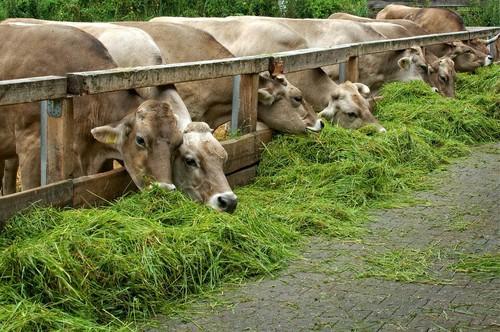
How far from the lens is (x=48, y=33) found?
7551mm

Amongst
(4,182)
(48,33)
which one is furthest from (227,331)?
(4,182)

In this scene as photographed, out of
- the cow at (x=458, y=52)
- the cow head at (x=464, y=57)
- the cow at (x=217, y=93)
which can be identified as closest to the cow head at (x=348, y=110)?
the cow at (x=217, y=93)

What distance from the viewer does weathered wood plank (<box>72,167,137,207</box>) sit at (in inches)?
245

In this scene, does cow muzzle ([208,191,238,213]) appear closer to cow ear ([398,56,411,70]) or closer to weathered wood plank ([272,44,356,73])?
weathered wood plank ([272,44,356,73])

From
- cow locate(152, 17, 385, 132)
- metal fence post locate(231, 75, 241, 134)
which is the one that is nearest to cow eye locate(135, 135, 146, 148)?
metal fence post locate(231, 75, 241, 134)

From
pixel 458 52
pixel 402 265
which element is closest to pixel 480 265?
pixel 402 265

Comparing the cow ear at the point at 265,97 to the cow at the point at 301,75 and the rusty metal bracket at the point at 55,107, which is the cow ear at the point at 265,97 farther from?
the rusty metal bracket at the point at 55,107

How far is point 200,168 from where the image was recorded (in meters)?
6.81

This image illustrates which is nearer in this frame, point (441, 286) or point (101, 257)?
point (101, 257)

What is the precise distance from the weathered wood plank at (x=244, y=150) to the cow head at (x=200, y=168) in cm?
92

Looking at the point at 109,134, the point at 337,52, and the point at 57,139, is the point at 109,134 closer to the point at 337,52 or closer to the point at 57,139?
the point at 57,139

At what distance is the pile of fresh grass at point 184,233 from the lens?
4.79m

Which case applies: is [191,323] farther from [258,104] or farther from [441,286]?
[258,104]

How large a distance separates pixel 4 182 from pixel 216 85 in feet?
8.08
